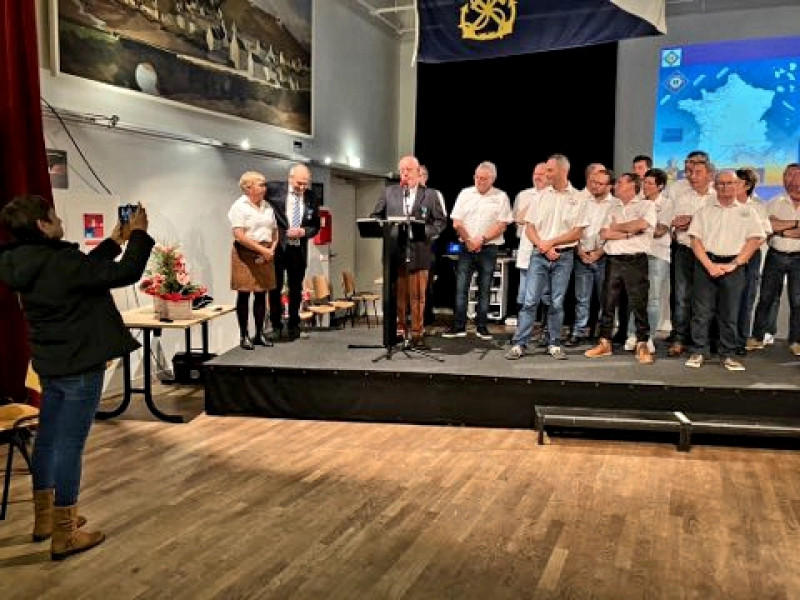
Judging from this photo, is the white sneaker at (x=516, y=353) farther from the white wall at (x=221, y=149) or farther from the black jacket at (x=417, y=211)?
the white wall at (x=221, y=149)

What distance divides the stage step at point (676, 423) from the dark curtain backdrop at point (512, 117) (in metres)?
5.72

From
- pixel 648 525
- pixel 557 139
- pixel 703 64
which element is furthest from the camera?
pixel 557 139

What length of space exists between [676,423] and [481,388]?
1.22 m

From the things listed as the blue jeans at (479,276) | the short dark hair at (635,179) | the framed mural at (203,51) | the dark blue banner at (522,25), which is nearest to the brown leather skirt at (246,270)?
the framed mural at (203,51)

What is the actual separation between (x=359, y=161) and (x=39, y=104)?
561 cm

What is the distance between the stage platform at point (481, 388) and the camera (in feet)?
15.2

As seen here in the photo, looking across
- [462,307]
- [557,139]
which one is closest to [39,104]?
[462,307]

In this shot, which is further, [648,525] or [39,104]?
[39,104]

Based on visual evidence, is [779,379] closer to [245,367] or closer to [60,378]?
[245,367]

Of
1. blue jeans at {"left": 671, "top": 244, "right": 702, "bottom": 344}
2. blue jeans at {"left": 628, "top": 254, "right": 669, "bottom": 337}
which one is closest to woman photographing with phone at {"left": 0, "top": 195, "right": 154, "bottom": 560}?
blue jeans at {"left": 671, "top": 244, "right": 702, "bottom": 344}

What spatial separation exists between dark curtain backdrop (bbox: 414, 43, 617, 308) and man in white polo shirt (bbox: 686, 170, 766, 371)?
4.61 m

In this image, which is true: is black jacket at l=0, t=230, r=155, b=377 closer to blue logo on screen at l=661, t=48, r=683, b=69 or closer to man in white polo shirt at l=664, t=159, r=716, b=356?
man in white polo shirt at l=664, t=159, r=716, b=356

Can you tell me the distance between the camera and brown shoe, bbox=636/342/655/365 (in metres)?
5.21

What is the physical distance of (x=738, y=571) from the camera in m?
2.84
